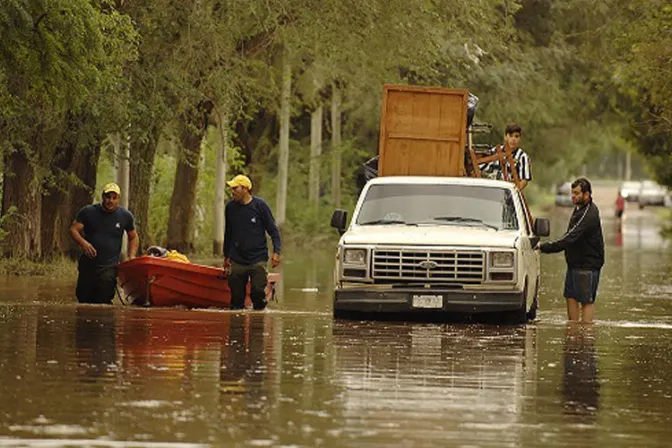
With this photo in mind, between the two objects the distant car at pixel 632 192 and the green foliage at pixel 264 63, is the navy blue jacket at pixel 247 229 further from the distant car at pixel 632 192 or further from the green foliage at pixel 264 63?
the distant car at pixel 632 192

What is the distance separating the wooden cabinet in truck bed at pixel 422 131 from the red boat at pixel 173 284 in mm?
2812

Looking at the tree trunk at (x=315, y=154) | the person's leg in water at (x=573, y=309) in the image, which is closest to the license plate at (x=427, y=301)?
the person's leg in water at (x=573, y=309)

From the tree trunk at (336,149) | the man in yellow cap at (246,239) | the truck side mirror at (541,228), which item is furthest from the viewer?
the tree trunk at (336,149)

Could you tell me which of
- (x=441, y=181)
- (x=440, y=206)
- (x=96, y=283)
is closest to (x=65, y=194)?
(x=96, y=283)

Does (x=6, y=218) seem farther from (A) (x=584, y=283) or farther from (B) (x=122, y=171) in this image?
(A) (x=584, y=283)

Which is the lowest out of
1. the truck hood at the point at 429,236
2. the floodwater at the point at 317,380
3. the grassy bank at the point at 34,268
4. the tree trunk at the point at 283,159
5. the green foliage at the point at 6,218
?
the floodwater at the point at 317,380

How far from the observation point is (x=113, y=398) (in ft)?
46.2

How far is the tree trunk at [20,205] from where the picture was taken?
32.6 meters

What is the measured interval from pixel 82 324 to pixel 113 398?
673 cm

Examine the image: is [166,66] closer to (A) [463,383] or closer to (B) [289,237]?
(A) [463,383]

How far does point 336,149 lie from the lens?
2099 inches

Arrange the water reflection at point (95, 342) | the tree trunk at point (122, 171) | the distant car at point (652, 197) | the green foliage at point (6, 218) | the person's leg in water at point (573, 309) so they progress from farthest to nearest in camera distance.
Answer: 1. the distant car at point (652, 197)
2. the tree trunk at point (122, 171)
3. the green foliage at point (6, 218)
4. the person's leg in water at point (573, 309)
5. the water reflection at point (95, 342)

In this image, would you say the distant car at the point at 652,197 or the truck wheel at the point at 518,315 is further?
the distant car at the point at 652,197

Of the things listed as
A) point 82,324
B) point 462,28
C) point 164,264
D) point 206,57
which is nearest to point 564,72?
point 462,28
